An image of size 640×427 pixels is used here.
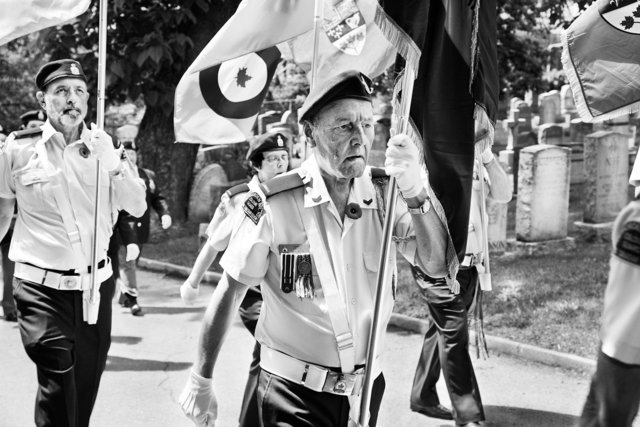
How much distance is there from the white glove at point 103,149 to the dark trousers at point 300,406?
219 centimetres

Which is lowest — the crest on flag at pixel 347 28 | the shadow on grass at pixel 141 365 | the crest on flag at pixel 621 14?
the shadow on grass at pixel 141 365

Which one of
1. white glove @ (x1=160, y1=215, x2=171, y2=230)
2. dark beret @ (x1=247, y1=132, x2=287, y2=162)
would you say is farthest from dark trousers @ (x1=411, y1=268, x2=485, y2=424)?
white glove @ (x1=160, y1=215, x2=171, y2=230)

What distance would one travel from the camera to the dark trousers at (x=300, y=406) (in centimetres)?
340

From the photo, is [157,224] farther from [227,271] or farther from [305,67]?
[227,271]

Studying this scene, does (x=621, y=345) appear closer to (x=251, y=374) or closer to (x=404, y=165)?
(x=404, y=165)

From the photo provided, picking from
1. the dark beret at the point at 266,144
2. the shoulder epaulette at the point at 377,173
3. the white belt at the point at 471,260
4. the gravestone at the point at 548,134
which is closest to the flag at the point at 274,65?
the dark beret at the point at 266,144

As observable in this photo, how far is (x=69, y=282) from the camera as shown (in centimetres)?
509

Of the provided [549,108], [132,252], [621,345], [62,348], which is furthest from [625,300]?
[549,108]

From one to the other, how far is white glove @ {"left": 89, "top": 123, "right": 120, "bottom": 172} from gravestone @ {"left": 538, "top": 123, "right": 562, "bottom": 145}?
9.69 meters

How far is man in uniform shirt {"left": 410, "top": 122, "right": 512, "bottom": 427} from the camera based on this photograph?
19.3 feet

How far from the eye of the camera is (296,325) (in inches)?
135

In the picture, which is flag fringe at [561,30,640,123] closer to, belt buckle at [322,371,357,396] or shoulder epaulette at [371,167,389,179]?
shoulder epaulette at [371,167,389,179]

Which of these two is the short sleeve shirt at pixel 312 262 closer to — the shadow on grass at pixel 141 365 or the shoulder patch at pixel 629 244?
the shoulder patch at pixel 629 244

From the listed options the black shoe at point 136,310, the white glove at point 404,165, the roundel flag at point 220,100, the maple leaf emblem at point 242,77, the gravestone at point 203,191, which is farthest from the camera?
the gravestone at point 203,191
